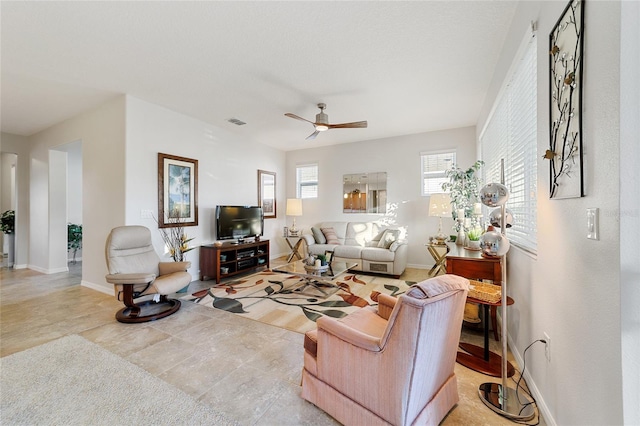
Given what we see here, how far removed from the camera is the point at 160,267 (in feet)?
11.2

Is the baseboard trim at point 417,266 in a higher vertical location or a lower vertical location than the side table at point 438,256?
lower

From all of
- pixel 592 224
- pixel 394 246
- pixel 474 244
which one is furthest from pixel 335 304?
pixel 592 224

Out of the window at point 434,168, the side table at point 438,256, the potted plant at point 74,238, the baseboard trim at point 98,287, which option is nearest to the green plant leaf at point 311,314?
the side table at point 438,256

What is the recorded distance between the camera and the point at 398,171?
548cm

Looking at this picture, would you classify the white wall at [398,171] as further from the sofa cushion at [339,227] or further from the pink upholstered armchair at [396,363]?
the pink upholstered armchair at [396,363]

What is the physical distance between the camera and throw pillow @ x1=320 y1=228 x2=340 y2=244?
5514mm

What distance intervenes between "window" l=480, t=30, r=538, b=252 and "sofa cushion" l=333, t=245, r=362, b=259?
274cm

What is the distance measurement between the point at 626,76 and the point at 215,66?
10.3 feet

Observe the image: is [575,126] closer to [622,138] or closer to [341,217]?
[622,138]

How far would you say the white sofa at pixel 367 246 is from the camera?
4.62 meters

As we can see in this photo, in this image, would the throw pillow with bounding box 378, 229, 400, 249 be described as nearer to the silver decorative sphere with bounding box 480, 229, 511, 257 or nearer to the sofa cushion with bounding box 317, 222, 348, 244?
the sofa cushion with bounding box 317, 222, 348, 244

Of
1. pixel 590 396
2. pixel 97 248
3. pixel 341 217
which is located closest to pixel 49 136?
pixel 97 248

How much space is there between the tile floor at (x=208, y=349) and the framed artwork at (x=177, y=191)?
1.37 meters

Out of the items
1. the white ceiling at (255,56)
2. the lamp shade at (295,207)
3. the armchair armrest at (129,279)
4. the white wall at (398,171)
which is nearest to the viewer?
the white ceiling at (255,56)
